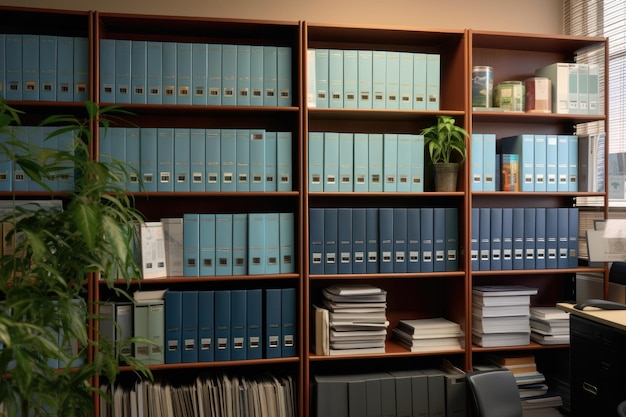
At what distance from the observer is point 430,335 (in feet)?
10.2

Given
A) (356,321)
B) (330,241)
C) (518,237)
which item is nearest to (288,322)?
(356,321)

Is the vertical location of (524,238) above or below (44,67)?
below

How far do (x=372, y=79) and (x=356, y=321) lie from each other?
132 centimetres

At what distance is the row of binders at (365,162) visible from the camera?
300 centimetres

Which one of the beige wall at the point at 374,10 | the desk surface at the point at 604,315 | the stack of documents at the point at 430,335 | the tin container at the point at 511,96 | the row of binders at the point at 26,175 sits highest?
the beige wall at the point at 374,10

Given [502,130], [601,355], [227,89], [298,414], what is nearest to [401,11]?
[502,130]

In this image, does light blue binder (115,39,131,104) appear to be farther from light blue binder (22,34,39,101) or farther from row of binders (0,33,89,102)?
light blue binder (22,34,39,101)

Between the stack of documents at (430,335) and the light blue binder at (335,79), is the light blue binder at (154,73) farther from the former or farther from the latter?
the stack of documents at (430,335)

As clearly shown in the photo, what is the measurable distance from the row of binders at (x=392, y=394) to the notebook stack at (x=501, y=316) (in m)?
0.29

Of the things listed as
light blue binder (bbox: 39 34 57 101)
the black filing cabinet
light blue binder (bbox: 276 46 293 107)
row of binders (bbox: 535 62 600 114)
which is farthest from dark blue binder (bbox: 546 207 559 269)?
light blue binder (bbox: 39 34 57 101)

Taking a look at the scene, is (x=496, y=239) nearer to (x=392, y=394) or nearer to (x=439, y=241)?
(x=439, y=241)

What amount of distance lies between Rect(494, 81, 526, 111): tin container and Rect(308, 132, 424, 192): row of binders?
0.57 metres

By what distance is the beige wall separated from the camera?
3180 millimetres

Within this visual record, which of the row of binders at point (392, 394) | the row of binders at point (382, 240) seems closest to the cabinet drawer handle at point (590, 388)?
the row of binders at point (392, 394)
